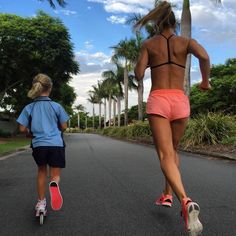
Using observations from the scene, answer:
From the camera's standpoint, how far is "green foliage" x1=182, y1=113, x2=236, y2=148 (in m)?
17.8

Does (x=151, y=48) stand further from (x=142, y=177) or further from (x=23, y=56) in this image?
(x=23, y=56)

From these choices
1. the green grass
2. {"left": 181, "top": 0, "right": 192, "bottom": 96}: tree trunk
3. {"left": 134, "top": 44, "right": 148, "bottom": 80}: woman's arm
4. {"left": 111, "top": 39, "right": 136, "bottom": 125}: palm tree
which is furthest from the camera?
Answer: {"left": 111, "top": 39, "right": 136, "bottom": 125}: palm tree

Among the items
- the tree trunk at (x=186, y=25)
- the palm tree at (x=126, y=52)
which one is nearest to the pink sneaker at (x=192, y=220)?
the tree trunk at (x=186, y=25)

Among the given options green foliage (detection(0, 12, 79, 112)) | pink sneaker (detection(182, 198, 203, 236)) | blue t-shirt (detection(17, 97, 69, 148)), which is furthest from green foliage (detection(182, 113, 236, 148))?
green foliage (detection(0, 12, 79, 112))

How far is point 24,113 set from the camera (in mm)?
5484

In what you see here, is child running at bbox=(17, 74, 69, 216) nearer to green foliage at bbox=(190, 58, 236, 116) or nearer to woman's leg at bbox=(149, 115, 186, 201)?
woman's leg at bbox=(149, 115, 186, 201)

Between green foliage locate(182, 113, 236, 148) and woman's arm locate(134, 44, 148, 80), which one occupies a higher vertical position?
woman's arm locate(134, 44, 148, 80)

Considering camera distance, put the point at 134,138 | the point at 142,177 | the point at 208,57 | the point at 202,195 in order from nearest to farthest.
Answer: the point at 208,57, the point at 202,195, the point at 142,177, the point at 134,138

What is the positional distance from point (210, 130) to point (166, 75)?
1359 centimetres

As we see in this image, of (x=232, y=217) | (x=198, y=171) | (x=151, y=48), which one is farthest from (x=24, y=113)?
(x=198, y=171)

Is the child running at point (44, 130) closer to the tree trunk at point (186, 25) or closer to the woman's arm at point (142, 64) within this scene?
the woman's arm at point (142, 64)

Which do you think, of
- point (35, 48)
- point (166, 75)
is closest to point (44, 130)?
point (166, 75)

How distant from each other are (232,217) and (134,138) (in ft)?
93.2

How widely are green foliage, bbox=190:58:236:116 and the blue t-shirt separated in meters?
43.8
